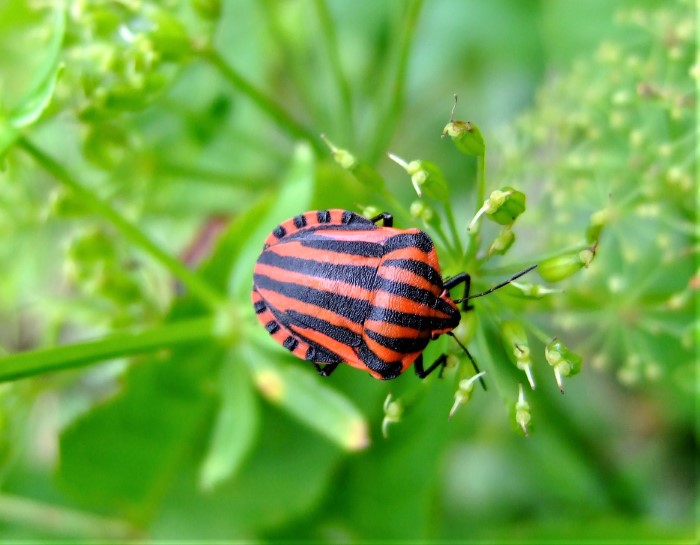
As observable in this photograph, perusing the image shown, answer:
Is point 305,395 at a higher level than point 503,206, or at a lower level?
lower

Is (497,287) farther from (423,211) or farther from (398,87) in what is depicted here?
(398,87)

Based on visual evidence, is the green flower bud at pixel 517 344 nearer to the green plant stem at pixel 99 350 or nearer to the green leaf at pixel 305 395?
the green leaf at pixel 305 395

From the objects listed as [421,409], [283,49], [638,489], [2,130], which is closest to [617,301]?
[421,409]

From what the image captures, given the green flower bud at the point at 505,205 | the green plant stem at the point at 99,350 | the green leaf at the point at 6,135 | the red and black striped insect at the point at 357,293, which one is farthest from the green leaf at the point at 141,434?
the green flower bud at the point at 505,205

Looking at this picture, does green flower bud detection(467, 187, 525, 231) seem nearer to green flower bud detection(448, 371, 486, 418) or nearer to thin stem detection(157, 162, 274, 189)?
green flower bud detection(448, 371, 486, 418)

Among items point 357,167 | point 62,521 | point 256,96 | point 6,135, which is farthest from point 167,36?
point 62,521

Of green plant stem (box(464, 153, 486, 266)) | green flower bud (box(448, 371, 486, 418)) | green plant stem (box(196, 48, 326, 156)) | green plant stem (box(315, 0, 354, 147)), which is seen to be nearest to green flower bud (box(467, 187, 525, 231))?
green plant stem (box(464, 153, 486, 266))
